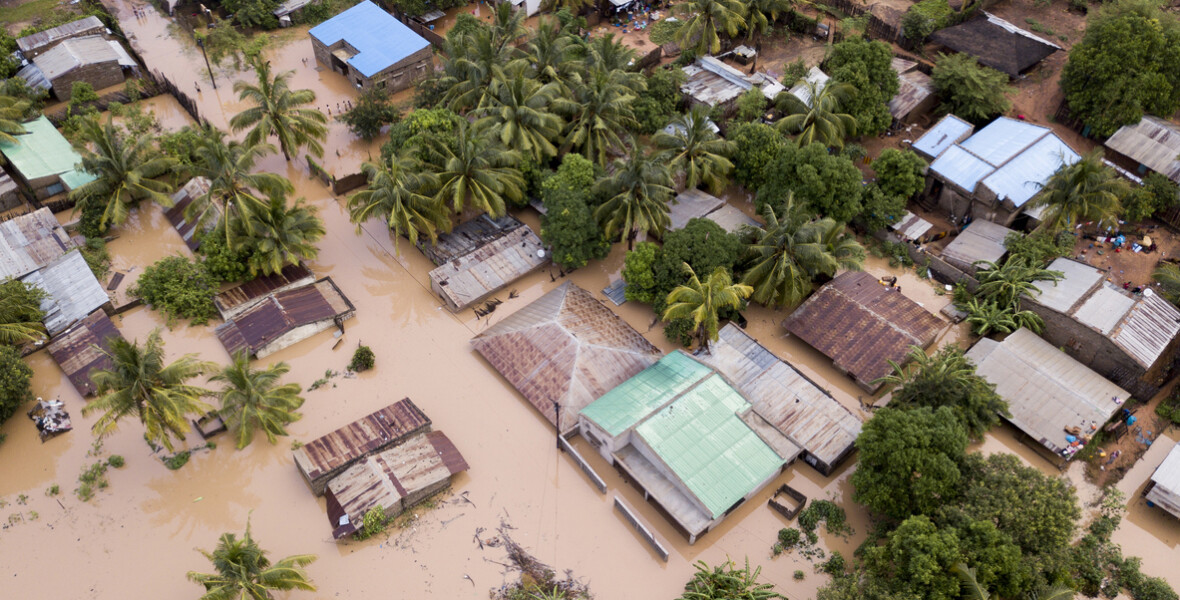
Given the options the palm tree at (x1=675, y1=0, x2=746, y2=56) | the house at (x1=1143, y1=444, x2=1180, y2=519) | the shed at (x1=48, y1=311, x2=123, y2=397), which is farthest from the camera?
the palm tree at (x1=675, y1=0, x2=746, y2=56)

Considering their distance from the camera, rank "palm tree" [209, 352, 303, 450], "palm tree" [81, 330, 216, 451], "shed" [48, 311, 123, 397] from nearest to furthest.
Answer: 1. "palm tree" [81, 330, 216, 451]
2. "palm tree" [209, 352, 303, 450]
3. "shed" [48, 311, 123, 397]

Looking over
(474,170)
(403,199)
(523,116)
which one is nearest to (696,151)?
(523,116)

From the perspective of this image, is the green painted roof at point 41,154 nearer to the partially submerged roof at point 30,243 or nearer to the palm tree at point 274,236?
the partially submerged roof at point 30,243

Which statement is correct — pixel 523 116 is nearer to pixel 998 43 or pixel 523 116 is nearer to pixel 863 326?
pixel 863 326

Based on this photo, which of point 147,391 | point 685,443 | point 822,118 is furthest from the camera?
point 822,118

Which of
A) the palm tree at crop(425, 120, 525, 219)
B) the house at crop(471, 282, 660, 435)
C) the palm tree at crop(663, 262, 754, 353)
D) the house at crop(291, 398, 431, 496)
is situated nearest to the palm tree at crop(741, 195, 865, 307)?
the palm tree at crop(663, 262, 754, 353)

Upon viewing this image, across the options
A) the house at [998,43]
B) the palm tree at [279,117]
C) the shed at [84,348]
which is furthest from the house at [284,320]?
the house at [998,43]

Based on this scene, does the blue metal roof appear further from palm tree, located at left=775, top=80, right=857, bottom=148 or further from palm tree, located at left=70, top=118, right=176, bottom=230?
palm tree, located at left=775, top=80, right=857, bottom=148
